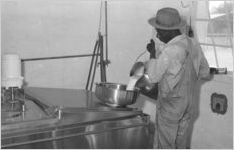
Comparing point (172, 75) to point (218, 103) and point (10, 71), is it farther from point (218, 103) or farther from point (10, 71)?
point (10, 71)

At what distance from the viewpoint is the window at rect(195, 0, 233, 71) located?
263 centimetres

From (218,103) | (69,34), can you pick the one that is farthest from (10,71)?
(218,103)

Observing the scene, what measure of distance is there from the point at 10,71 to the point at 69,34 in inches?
52.9

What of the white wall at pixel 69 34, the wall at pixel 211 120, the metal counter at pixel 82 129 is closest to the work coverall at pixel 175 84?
the wall at pixel 211 120

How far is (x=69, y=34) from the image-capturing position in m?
2.89

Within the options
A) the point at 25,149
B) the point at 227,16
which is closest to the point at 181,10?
the point at 227,16

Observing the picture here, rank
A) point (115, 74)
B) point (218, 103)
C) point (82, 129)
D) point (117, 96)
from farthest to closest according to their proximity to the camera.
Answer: point (115, 74) < point (218, 103) < point (117, 96) < point (82, 129)

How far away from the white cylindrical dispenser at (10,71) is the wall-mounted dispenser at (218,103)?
142cm

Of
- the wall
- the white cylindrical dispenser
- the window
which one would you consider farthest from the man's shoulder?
the white cylindrical dispenser

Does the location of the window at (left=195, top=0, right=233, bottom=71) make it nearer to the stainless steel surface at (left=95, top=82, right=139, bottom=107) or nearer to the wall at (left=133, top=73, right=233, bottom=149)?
the wall at (left=133, top=73, right=233, bottom=149)

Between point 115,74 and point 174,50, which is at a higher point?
point 174,50

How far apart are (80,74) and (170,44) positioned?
3.87ft

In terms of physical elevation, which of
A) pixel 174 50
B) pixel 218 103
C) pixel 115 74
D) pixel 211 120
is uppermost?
pixel 174 50

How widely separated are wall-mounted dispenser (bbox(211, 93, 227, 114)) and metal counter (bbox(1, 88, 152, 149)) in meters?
0.85
